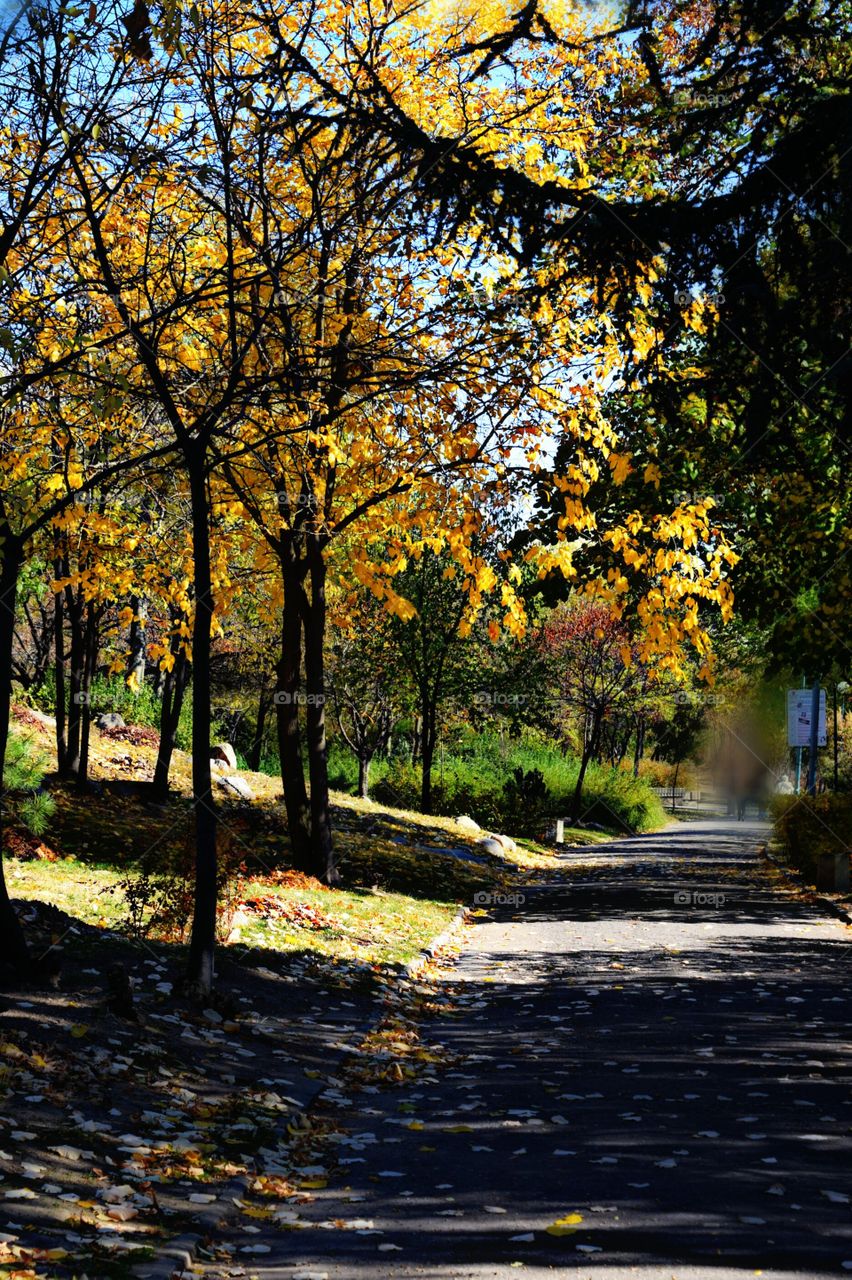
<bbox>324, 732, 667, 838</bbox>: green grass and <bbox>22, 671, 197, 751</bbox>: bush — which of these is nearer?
<bbox>22, 671, 197, 751</bbox>: bush

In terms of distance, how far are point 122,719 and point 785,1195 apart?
2232 cm

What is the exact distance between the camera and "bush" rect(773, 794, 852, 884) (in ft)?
69.7

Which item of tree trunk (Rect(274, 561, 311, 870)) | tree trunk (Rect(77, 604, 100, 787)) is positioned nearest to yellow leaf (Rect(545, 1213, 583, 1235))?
tree trunk (Rect(274, 561, 311, 870))

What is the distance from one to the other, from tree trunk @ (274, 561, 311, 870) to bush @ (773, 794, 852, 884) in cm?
955

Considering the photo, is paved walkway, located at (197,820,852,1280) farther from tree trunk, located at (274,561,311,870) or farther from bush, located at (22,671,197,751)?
bush, located at (22,671,197,751)

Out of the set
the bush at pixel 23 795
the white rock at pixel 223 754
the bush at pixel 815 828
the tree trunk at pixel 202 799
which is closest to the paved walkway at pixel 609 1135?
the tree trunk at pixel 202 799

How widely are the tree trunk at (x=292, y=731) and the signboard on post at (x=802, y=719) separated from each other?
12.0m

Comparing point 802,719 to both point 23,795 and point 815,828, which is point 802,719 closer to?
point 815,828

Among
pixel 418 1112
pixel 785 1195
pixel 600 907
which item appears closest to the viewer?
pixel 785 1195

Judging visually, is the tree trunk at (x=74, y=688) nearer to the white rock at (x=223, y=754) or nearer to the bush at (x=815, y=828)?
the white rock at (x=223, y=754)

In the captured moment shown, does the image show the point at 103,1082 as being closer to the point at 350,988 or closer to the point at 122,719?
the point at 350,988

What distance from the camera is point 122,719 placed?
1024 inches

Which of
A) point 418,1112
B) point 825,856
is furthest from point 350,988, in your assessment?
point 825,856

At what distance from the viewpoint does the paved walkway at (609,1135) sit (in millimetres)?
4602
